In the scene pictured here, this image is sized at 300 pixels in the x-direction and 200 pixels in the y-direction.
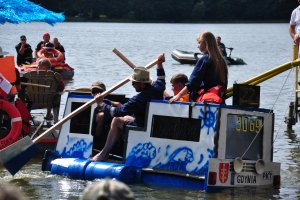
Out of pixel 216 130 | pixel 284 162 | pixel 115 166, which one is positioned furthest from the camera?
pixel 284 162

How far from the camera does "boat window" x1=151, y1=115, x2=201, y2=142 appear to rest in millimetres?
11297

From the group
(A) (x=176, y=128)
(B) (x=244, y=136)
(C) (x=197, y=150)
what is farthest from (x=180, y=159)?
(B) (x=244, y=136)

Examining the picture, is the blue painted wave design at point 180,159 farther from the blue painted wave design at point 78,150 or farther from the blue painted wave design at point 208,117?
the blue painted wave design at point 78,150

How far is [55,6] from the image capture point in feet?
387

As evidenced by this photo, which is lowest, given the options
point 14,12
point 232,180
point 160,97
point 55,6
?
point 232,180

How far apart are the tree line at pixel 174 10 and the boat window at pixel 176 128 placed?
108 metres

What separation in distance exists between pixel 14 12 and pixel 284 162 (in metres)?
4.93

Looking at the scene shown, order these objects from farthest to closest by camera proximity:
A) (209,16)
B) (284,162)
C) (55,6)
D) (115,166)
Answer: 1. (209,16)
2. (55,6)
3. (284,162)
4. (115,166)

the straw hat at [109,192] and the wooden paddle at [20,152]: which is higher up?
the wooden paddle at [20,152]

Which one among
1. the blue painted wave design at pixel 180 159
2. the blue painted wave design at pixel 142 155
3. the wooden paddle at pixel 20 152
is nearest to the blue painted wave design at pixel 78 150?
the wooden paddle at pixel 20 152

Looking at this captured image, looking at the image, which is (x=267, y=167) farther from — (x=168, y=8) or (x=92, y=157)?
(x=168, y=8)

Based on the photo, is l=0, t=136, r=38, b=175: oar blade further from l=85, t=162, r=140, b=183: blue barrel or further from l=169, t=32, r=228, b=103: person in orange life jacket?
l=169, t=32, r=228, b=103: person in orange life jacket

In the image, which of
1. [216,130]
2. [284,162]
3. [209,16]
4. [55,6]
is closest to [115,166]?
[216,130]

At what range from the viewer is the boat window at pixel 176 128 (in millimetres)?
11297
